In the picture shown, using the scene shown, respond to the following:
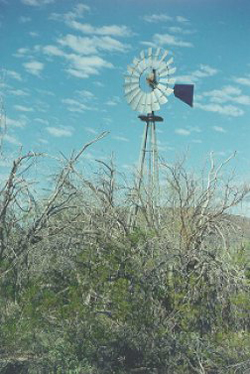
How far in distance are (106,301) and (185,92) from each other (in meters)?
11.7

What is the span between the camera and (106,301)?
396 inches

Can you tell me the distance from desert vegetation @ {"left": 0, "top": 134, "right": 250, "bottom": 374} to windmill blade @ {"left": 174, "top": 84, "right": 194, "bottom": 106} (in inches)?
391

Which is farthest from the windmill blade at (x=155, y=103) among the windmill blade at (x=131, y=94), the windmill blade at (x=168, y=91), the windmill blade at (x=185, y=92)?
the windmill blade at (x=185, y=92)

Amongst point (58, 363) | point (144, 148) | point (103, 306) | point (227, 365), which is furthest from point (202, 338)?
point (144, 148)

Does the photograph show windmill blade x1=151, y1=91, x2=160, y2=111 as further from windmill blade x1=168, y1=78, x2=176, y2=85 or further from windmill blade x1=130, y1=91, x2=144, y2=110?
windmill blade x1=168, y1=78, x2=176, y2=85

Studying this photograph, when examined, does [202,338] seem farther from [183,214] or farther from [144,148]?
[144,148]

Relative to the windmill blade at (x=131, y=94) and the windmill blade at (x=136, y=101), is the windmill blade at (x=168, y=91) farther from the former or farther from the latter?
the windmill blade at (x=131, y=94)

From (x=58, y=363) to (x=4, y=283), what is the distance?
171 cm

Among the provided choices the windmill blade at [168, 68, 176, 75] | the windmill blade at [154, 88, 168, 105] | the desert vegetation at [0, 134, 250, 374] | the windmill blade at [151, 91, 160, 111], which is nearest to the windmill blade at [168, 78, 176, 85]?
the windmill blade at [168, 68, 176, 75]

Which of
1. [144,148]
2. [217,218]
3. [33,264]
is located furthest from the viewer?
[144,148]

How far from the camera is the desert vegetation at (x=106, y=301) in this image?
980cm

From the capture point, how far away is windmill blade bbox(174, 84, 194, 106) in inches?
788

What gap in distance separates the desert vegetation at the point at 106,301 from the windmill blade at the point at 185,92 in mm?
9923

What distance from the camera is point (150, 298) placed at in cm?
1008
